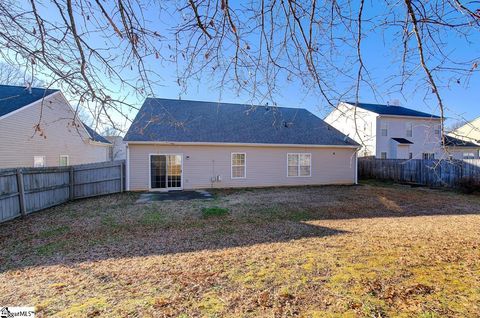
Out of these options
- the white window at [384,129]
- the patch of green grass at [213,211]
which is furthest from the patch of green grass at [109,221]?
the white window at [384,129]

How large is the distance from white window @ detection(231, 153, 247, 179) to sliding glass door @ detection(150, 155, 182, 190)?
2833 mm

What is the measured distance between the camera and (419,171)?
15.7 m

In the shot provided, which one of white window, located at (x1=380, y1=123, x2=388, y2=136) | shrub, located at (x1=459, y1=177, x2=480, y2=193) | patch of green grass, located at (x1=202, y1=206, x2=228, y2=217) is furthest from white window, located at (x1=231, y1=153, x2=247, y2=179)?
white window, located at (x1=380, y1=123, x2=388, y2=136)

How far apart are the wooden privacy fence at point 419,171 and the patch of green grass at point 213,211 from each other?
903 centimetres

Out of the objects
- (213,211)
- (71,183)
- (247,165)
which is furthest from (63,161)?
(213,211)

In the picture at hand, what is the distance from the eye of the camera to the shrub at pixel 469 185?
12345mm

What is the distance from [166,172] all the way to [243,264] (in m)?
9.82

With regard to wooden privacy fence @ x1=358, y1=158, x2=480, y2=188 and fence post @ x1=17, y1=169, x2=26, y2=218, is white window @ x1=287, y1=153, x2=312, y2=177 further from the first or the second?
fence post @ x1=17, y1=169, x2=26, y2=218

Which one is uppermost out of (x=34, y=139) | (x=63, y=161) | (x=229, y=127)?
(x=229, y=127)

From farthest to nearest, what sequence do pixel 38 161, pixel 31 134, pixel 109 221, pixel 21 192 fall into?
1. pixel 38 161
2. pixel 31 134
3. pixel 21 192
4. pixel 109 221

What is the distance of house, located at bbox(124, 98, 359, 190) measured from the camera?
12.6 meters

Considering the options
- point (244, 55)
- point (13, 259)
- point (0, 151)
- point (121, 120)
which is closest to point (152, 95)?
point (121, 120)

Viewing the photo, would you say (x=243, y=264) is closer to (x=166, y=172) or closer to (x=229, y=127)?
(x=166, y=172)

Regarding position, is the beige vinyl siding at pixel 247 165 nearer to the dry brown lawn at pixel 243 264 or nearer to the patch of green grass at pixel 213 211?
the dry brown lawn at pixel 243 264
